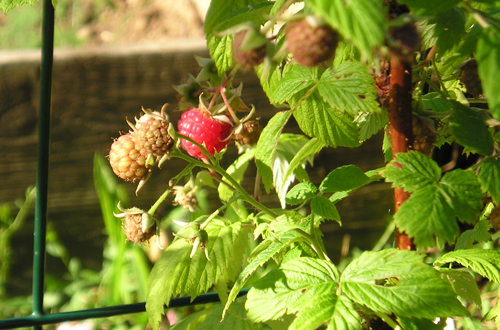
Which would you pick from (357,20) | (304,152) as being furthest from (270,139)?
(357,20)

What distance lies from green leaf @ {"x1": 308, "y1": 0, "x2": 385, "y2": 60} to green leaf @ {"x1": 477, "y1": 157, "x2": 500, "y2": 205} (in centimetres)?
18

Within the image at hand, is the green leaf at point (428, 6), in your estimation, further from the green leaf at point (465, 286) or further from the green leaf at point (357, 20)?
the green leaf at point (465, 286)

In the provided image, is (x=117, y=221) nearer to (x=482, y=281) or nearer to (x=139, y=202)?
(x=139, y=202)

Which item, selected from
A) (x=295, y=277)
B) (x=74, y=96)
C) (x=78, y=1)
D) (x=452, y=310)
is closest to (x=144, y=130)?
(x=295, y=277)

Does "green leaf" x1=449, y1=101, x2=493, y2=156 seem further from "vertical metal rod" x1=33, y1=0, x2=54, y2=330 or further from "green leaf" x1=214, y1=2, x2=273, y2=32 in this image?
"vertical metal rod" x1=33, y1=0, x2=54, y2=330

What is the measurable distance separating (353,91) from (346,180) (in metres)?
0.11

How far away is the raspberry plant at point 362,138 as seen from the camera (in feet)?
1.06

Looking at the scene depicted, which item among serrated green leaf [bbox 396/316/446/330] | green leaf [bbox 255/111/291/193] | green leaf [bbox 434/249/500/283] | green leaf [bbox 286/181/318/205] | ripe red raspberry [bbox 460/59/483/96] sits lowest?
serrated green leaf [bbox 396/316/446/330]

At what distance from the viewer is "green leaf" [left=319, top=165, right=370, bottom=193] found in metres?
0.49

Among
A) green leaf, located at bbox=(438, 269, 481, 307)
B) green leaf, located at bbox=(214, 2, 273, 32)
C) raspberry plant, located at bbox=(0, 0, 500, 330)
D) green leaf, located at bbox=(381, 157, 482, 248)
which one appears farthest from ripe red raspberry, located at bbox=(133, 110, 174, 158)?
green leaf, located at bbox=(438, 269, 481, 307)

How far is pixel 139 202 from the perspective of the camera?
1.46 m

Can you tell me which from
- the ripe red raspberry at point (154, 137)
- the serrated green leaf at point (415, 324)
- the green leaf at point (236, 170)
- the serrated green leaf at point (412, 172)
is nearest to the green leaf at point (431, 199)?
the serrated green leaf at point (412, 172)

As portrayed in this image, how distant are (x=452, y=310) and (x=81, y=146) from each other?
1.18m

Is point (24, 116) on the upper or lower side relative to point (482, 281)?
upper
